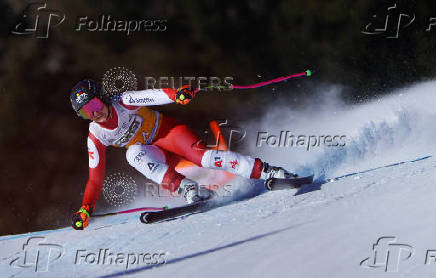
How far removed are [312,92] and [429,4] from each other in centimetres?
270

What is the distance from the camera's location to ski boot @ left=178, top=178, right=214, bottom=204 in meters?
4.46

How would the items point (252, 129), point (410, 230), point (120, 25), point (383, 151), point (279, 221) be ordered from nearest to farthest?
point (410, 230), point (279, 221), point (383, 151), point (120, 25), point (252, 129)

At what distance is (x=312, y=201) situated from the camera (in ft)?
11.6

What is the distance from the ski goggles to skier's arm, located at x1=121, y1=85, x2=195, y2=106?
0.27 meters

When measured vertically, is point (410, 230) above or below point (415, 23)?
below

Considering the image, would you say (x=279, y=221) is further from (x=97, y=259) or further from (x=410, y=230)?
(x=97, y=259)

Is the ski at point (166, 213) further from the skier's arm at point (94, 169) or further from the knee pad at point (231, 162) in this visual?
the skier's arm at point (94, 169)

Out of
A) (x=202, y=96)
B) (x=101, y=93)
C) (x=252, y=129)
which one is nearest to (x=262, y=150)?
(x=252, y=129)

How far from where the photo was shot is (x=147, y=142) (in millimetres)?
4637

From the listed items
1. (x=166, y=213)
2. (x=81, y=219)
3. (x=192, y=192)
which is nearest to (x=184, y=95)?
(x=192, y=192)

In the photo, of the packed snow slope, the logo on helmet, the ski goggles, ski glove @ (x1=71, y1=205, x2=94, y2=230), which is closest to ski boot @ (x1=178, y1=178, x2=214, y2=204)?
the packed snow slope

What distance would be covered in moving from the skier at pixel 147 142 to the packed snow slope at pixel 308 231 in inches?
12.5

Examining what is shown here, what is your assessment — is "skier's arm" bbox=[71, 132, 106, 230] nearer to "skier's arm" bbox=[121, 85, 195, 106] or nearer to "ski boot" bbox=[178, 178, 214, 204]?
"skier's arm" bbox=[121, 85, 195, 106]

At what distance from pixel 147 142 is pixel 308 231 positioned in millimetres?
2417
